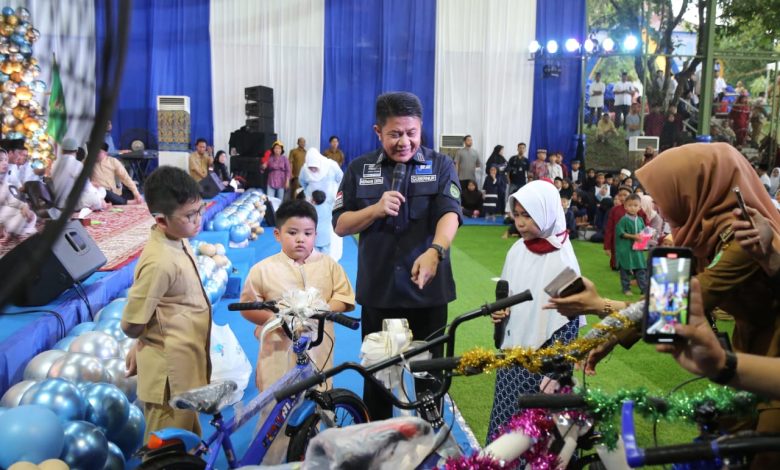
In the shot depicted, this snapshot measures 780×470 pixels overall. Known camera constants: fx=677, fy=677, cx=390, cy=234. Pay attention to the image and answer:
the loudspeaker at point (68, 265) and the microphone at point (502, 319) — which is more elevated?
the microphone at point (502, 319)

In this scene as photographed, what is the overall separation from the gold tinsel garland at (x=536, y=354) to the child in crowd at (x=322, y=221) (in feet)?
18.2

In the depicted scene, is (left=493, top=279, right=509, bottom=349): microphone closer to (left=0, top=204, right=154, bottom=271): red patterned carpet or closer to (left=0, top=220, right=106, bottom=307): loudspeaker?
(left=0, top=220, right=106, bottom=307): loudspeaker

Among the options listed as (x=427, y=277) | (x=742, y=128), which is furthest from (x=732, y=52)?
(x=427, y=277)

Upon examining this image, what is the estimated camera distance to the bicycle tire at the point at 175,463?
5.97ft

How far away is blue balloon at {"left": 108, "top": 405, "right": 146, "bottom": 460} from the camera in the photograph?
2.78m

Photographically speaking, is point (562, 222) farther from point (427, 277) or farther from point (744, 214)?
point (744, 214)

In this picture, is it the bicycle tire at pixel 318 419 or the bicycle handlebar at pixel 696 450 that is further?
the bicycle tire at pixel 318 419

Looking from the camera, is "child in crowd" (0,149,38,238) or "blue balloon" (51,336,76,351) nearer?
"child in crowd" (0,149,38,238)

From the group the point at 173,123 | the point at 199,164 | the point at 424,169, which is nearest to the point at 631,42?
the point at 199,164

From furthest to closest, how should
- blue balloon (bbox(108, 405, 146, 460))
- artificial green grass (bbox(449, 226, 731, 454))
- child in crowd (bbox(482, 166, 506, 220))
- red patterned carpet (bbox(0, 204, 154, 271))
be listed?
child in crowd (bbox(482, 166, 506, 220))
red patterned carpet (bbox(0, 204, 154, 271))
artificial green grass (bbox(449, 226, 731, 454))
blue balloon (bbox(108, 405, 146, 460))

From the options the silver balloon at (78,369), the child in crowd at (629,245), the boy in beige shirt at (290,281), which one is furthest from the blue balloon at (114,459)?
the child in crowd at (629,245)

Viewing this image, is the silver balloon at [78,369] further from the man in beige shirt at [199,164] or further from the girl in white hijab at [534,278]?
the man in beige shirt at [199,164]

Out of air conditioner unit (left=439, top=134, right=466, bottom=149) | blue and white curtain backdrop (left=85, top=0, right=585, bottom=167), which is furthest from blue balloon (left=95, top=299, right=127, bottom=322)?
air conditioner unit (left=439, top=134, right=466, bottom=149)

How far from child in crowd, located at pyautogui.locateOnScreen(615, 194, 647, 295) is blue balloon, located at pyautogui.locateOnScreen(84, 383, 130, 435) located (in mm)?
5070
